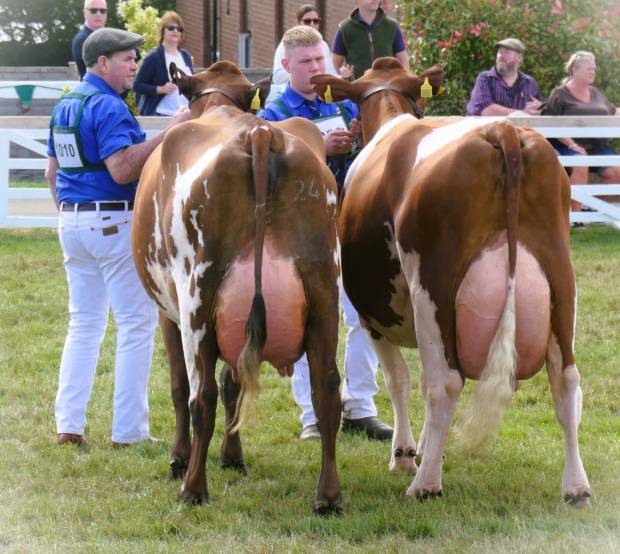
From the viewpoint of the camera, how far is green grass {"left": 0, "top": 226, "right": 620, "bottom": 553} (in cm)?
497

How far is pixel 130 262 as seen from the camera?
659 centimetres

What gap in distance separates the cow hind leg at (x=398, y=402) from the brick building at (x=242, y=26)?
73.1 feet

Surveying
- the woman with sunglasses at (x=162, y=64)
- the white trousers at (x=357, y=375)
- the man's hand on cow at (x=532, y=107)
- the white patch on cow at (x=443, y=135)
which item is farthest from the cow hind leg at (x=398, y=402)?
the man's hand on cow at (x=532, y=107)

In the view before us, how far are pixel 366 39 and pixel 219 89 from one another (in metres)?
5.26

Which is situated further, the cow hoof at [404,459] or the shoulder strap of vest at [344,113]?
the shoulder strap of vest at [344,113]

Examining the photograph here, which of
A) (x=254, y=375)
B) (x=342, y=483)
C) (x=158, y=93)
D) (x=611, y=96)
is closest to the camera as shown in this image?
(x=254, y=375)

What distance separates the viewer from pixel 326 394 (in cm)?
532

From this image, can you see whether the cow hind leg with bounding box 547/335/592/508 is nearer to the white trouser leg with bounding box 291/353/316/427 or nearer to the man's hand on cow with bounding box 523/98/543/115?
the white trouser leg with bounding box 291/353/316/427

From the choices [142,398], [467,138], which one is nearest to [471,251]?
[467,138]

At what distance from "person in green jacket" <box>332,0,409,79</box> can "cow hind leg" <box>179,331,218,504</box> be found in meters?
6.40

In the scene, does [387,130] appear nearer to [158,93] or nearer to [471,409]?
[471,409]

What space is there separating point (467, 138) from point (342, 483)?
1.96m

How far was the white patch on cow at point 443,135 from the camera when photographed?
5336 mm

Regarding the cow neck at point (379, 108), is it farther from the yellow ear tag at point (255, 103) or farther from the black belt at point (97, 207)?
the black belt at point (97, 207)
